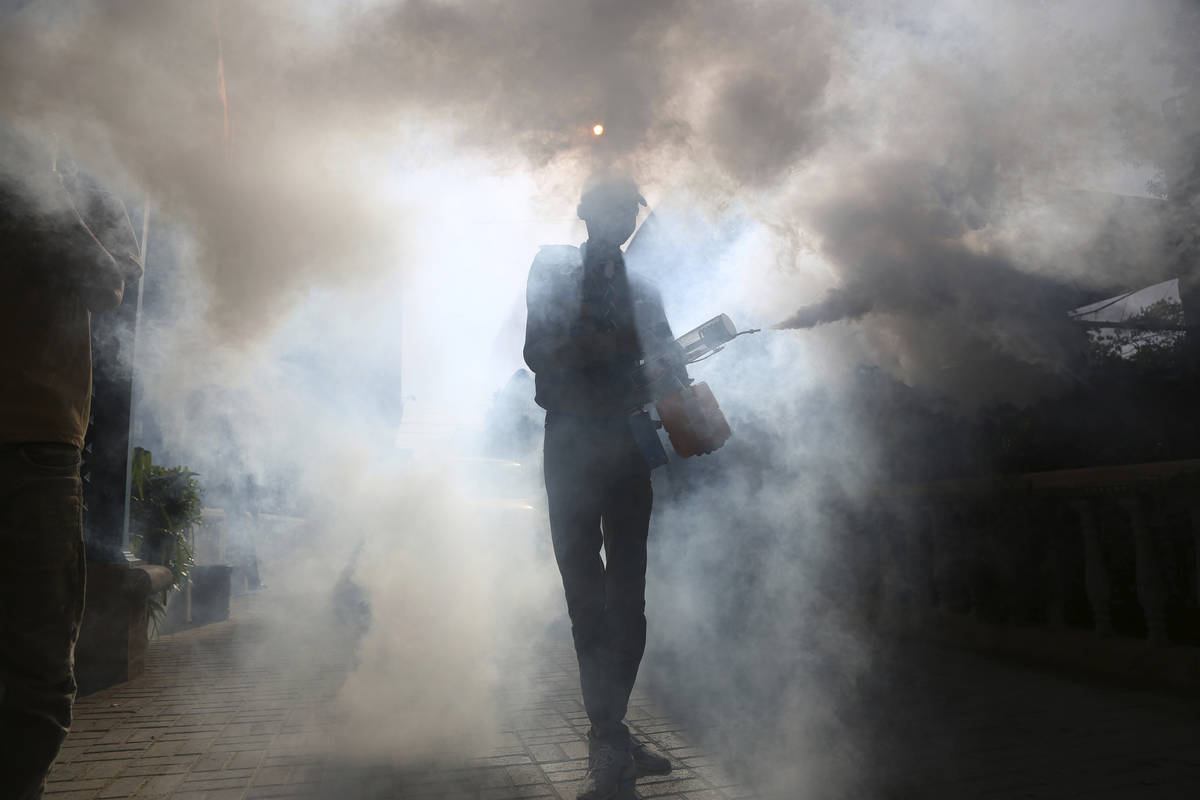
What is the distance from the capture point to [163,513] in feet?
A: 19.9

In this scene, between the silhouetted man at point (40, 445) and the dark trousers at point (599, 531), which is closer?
the silhouetted man at point (40, 445)

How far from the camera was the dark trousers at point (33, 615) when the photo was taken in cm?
170

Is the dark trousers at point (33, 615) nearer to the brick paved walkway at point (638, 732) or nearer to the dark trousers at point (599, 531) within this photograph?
the brick paved walkway at point (638, 732)

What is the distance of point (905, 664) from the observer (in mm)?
4379

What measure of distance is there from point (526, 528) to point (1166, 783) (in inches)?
211

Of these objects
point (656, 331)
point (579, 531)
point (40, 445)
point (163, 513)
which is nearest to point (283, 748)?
point (579, 531)

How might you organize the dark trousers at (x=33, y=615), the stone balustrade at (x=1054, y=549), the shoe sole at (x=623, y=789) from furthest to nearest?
1. the stone balustrade at (x=1054, y=549)
2. the shoe sole at (x=623, y=789)
3. the dark trousers at (x=33, y=615)

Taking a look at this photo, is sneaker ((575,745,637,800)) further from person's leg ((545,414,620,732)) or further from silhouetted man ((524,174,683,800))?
person's leg ((545,414,620,732))

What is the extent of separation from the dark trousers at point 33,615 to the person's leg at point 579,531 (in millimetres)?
1413

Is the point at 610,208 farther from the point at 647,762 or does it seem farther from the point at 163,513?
the point at 163,513

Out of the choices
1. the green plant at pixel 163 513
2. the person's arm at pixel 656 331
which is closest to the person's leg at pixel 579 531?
the person's arm at pixel 656 331

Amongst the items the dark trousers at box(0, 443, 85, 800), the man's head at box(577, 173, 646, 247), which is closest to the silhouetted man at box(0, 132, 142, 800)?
the dark trousers at box(0, 443, 85, 800)

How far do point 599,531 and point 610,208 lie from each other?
1.18 metres

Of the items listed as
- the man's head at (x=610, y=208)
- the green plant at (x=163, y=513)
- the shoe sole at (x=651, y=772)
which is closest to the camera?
the shoe sole at (x=651, y=772)
